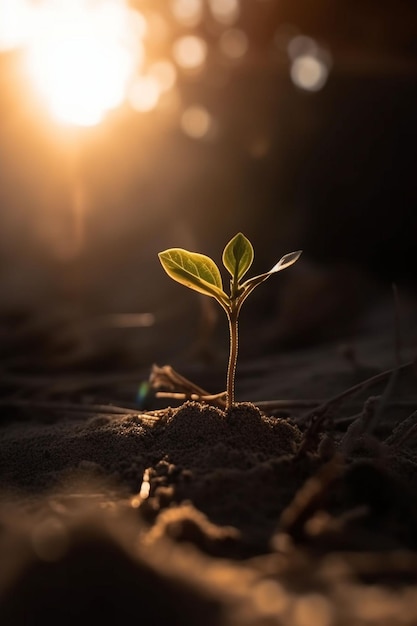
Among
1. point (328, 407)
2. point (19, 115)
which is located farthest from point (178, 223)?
point (328, 407)

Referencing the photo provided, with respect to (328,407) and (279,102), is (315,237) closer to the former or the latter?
(279,102)

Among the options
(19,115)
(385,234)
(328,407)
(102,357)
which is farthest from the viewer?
(19,115)

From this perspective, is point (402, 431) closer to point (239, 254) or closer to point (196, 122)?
point (239, 254)

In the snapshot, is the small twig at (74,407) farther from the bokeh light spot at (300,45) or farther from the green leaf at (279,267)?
the bokeh light spot at (300,45)

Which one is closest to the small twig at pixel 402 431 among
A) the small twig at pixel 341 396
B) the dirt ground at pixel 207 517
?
the dirt ground at pixel 207 517

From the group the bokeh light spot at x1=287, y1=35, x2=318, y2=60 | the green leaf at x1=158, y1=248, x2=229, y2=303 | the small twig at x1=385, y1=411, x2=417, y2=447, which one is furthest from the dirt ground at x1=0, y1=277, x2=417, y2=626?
the bokeh light spot at x1=287, y1=35, x2=318, y2=60

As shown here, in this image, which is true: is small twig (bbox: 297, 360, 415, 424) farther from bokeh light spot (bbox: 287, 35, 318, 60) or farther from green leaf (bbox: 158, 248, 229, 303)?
bokeh light spot (bbox: 287, 35, 318, 60)

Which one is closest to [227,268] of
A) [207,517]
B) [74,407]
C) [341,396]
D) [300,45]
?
[341,396]
